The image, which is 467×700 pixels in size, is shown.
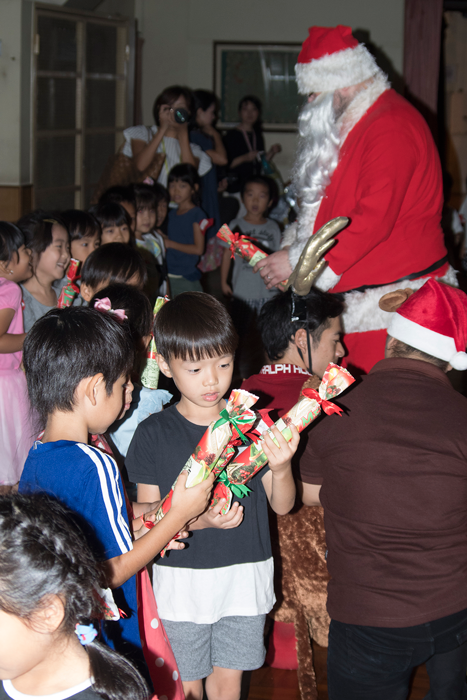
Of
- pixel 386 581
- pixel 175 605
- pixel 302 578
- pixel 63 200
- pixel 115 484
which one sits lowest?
pixel 302 578

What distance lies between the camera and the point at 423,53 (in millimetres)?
6301

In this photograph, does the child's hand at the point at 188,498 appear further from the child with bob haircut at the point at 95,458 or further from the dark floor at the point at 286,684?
the dark floor at the point at 286,684

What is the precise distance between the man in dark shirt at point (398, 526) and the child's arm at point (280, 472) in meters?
0.11

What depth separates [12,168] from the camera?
4.91 m

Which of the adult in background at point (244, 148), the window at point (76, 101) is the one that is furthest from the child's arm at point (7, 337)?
the adult in background at point (244, 148)

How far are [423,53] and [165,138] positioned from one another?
349 cm

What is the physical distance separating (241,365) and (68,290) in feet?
7.71

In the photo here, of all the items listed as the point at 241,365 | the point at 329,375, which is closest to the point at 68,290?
the point at 329,375

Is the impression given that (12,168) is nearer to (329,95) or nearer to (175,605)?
(329,95)

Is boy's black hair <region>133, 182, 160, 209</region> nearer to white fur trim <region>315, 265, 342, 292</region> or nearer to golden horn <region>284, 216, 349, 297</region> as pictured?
white fur trim <region>315, 265, 342, 292</region>

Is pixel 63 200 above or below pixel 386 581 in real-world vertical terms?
above

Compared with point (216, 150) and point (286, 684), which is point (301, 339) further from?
point (216, 150)

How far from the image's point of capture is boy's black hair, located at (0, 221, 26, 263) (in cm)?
230

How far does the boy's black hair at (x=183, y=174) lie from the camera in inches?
155
